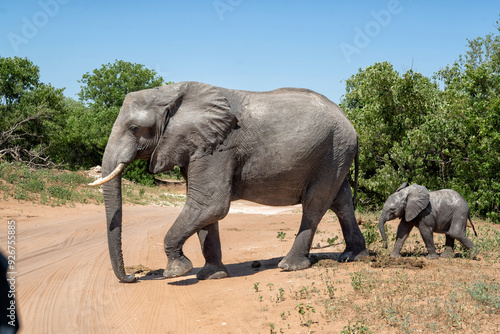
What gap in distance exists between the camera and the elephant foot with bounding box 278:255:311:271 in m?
7.60

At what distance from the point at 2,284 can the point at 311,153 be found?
6.03 m

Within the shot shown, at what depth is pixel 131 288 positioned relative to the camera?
6.72 meters

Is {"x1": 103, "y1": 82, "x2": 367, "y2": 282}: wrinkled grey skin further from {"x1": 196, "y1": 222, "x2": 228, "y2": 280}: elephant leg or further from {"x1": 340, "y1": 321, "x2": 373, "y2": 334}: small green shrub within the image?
{"x1": 340, "y1": 321, "x2": 373, "y2": 334}: small green shrub

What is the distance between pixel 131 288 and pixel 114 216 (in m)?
1.05

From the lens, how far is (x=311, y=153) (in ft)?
24.3

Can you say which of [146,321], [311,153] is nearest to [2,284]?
[146,321]

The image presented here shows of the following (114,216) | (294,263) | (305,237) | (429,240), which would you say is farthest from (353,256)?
(114,216)

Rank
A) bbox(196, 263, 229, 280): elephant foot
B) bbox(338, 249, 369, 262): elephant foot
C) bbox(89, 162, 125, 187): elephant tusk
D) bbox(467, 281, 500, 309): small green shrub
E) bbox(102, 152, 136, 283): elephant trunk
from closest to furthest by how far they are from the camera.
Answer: bbox(467, 281, 500, 309): small green shrub → bbox(89, 162, 125, 187): elephant tusk → bbox(102, 152, 136, 283): elephant trunk → bbox(196, 263, 229, 280): elephant foot → bbox(338, 249, 369, 262): elephant foot

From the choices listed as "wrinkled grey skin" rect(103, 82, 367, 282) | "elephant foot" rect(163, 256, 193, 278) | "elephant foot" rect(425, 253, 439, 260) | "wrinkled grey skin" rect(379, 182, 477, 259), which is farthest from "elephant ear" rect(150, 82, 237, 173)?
"elephant foot" rect(425, 253, 439, 260)

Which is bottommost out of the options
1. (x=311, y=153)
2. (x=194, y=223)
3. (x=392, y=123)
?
(x=194, y=223)

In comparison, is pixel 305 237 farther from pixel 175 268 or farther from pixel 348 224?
pixel 175 268

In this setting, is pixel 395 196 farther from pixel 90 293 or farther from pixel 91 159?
pixel 91 159

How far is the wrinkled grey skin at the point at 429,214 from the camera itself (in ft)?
28.7

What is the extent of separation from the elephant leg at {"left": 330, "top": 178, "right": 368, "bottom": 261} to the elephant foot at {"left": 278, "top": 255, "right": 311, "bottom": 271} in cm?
108
